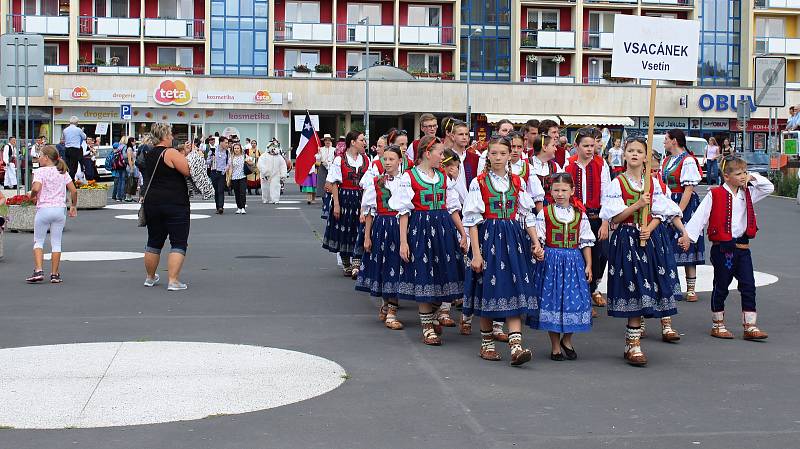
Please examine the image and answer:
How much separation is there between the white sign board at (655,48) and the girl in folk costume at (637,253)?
2.39ft

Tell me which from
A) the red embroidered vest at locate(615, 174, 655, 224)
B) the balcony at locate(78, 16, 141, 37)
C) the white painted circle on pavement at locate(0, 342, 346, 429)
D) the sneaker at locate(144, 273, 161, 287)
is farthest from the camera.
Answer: the balcony at locate(78, 16, 141, 37)

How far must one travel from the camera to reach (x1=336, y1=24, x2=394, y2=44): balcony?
6662 cm

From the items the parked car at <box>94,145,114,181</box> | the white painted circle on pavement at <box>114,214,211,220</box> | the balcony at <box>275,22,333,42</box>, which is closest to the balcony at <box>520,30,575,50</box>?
the balcony at <box>275,22,333,42</box>

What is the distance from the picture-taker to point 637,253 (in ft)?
30.1

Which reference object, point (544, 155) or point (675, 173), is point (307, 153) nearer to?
point (675, 173)

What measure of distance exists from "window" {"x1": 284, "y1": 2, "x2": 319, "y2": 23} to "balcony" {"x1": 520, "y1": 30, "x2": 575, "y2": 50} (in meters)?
12.4

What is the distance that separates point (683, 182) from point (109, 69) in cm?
5486

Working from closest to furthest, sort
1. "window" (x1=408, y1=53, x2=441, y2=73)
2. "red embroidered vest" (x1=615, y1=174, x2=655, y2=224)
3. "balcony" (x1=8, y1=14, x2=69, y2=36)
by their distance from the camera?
"red embroidered vest" (x1=615, y1=174, x2=655, y2=224)
"balcony" (x1=8, y1=14, x2=69, y2=36)
"window" (x1=408, y1=53, x2=441, y2=73)

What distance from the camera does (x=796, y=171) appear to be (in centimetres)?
3528

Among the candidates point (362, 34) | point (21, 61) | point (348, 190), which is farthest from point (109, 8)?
point (348, 190)

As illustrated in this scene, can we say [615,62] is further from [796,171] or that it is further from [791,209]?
[796,171]

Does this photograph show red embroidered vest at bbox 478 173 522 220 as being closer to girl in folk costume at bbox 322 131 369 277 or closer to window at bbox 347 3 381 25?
girl in folk costume at bbox 322 131 369 277

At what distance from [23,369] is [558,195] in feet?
13.6

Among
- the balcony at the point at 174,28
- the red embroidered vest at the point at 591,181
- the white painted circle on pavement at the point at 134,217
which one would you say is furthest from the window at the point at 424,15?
the red embroidered vest at the point at 591,181
